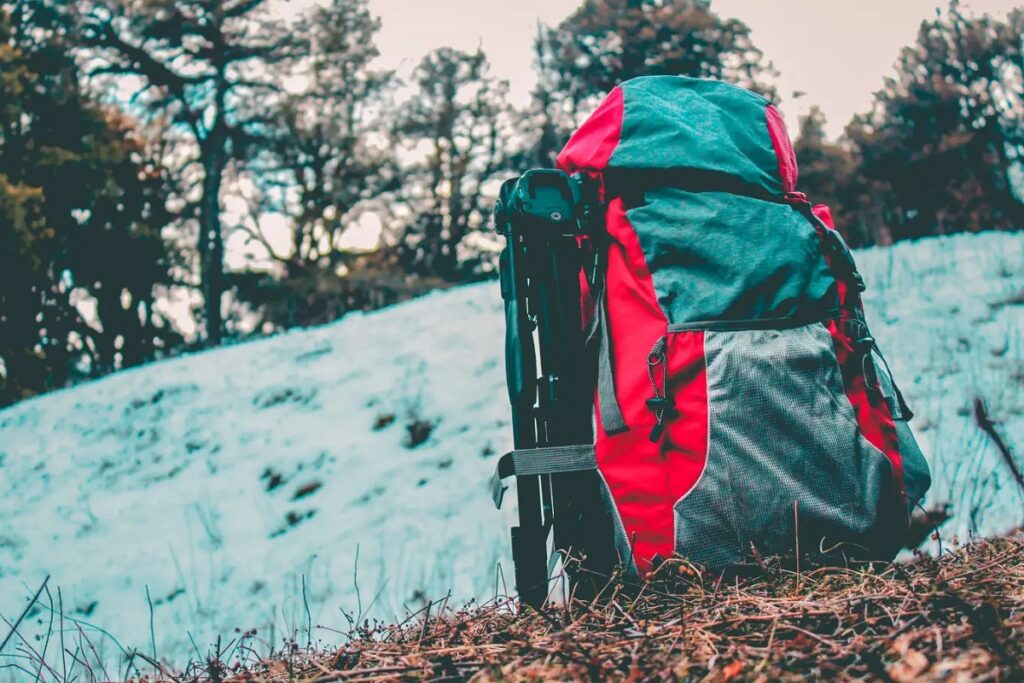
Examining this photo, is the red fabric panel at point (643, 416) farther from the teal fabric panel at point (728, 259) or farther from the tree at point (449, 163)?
the tree at point (449, 163)

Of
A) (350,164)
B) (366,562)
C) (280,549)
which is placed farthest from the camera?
(350,164)

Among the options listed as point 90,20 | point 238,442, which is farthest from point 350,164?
point 238,442

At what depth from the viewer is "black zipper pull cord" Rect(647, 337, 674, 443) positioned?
173 cm

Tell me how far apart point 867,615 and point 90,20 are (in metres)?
18.5

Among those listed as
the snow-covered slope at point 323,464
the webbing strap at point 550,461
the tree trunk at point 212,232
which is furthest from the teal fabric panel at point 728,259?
the tree trunk at point 212,232

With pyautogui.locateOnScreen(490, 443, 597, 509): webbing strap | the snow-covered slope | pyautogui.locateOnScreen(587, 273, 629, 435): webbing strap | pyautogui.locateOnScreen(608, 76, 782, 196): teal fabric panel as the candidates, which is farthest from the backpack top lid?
the snow-covered slope

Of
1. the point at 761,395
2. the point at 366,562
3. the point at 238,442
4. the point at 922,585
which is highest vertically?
the point at 761,395

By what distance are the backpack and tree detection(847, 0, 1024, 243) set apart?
1756cm

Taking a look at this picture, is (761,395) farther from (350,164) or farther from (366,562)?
(350,164)

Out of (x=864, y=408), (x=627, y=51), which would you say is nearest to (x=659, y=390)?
(x=864, y=408)

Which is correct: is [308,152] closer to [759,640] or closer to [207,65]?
[207,65]

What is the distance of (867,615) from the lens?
3.91 feet

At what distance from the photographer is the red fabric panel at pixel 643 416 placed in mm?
1717

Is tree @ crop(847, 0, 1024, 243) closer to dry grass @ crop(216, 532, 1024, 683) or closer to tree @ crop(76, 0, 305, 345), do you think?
tree @ crop(76, 0, 305, 345)
